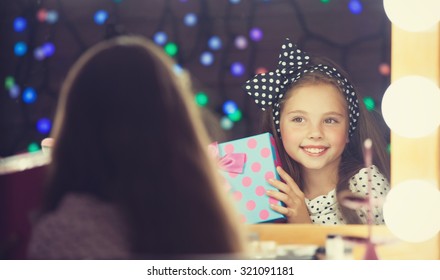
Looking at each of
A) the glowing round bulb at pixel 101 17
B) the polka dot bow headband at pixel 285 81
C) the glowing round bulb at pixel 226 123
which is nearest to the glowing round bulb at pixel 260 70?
the polka dot bow headband at pixel 285 81

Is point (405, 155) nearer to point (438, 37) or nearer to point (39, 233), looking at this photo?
point (438, 37)

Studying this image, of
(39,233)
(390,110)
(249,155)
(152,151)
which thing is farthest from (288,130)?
(39,233)

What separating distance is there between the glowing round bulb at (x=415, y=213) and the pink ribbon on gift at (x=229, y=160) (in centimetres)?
34

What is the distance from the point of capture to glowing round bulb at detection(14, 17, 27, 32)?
3.92 feet

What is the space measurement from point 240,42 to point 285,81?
134 mm

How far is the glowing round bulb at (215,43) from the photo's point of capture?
3.82 feet

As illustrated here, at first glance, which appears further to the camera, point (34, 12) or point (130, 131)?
point (34, 12)

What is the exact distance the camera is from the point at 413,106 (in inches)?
43.7

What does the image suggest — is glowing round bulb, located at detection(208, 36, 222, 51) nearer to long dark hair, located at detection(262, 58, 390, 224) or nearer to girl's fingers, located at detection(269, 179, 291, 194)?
long dark hair, located at detection(262, 58, 390, 224)

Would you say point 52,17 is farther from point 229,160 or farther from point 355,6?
point 355,6

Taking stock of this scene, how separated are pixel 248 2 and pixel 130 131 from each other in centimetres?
44

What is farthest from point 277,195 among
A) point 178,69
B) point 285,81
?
point 178,69

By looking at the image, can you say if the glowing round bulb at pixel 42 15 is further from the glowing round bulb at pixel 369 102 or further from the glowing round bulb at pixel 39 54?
the glowing round bulb at pixel 369 102

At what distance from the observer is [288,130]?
116 centimetres
